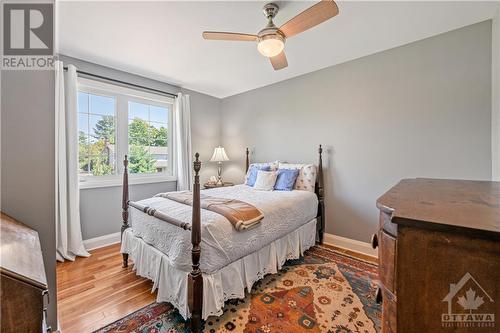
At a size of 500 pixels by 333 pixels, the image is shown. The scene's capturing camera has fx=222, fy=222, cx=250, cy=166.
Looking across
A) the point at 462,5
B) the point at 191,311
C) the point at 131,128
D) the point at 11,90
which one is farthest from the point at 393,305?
the point at 131,128

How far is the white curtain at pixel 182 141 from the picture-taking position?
3.81 m

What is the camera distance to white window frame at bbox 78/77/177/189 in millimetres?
2975

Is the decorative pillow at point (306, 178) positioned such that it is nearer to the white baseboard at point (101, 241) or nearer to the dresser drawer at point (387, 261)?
the dresser drawer at point (387, 261)

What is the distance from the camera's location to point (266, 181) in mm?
3195

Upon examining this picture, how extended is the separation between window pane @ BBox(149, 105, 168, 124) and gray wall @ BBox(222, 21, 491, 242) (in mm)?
1758

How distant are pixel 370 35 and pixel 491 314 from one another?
262 centimetres

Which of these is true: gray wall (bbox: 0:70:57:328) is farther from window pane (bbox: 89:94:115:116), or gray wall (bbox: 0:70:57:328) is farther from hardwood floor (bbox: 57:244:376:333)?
window pane (bbox: 89:94:115:116)

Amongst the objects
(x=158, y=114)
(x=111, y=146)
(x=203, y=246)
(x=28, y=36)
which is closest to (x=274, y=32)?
(x=28, y=36)

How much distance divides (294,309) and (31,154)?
2109 millimetres

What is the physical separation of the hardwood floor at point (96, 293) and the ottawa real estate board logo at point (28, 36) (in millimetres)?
1778

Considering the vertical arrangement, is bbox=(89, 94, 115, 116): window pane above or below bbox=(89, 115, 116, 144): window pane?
above

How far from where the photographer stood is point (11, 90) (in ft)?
4.00

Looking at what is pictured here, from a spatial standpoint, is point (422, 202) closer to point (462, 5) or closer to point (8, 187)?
point (8, 187)

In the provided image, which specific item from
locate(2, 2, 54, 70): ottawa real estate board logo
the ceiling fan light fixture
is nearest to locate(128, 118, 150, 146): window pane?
locate(2, 2, 54, 70): ottawa real estate board logo
